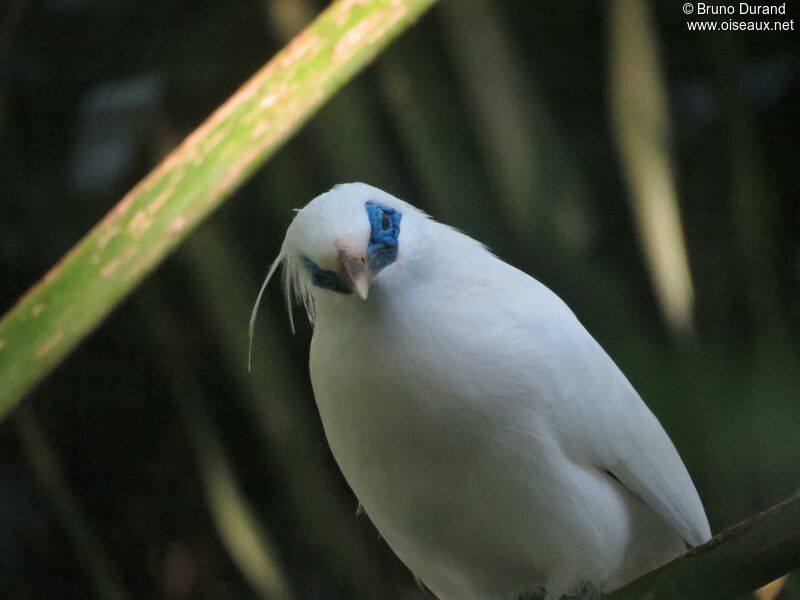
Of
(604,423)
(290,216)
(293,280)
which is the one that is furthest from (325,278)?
(290,216)

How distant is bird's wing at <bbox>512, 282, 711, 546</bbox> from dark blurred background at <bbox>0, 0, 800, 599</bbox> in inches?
1.3

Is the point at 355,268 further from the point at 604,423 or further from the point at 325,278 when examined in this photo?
the point at 604,423

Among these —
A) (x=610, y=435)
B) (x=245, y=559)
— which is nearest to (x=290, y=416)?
(x=245, y=559)

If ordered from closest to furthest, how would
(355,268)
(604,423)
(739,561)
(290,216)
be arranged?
(739,561)
(355,268)
(604,423)
(290,216)

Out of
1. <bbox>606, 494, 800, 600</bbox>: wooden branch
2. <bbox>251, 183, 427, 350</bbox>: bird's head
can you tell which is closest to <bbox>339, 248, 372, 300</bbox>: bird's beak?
<bbox>251, 183, 427, 350</bbox>: bird's head

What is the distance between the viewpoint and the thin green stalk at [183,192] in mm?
666

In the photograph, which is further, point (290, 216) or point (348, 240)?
point (290, 216)

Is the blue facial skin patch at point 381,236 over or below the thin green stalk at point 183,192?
below

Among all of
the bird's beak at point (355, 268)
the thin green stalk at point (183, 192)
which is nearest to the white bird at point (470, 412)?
the bird's beak at point (355, 268)

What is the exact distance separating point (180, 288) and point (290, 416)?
22.0 inches

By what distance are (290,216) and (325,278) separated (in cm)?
47

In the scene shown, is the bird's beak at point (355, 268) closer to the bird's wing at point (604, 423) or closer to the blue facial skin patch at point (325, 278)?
the blue facial skin patch at point (325, 278)

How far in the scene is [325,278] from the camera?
92cm

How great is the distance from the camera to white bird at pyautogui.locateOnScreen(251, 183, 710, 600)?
3.16 feet
